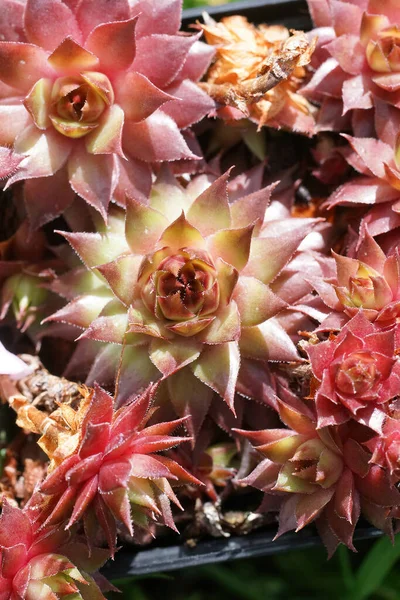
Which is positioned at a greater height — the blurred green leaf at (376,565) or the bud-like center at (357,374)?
the bud-like center at (357,374)

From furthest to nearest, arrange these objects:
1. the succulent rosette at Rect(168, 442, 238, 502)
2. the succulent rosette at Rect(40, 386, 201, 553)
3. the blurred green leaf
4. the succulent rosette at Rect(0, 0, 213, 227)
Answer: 1. the blurred green leaf
2. the succulent rosette at Rect(168, 442, 238, 502)
3. the succulent rosette at Rect(0, 0, 213, 227)
4. the succulent rosette at Rect(40, 386, 201, 553)

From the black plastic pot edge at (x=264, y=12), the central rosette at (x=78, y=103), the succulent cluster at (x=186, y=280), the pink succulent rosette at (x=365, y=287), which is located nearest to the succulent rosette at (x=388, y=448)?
the succulent cluster at (x=186, y=280)

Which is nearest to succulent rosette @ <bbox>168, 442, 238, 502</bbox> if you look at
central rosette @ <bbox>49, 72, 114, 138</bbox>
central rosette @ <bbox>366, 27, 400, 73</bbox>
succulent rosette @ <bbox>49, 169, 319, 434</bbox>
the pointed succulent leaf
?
succulent rosette @ <bbox>49, 169, 319, 434</bbox>

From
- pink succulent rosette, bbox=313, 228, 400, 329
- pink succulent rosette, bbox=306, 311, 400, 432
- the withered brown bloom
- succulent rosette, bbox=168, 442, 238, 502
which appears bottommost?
succulent rosette, bbox=168, 442, 238, 502

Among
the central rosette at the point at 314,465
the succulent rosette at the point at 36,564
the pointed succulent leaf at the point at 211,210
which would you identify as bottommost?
the succulent rosette at the point at 36,564

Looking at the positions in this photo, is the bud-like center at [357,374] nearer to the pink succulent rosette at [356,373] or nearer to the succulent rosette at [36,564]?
the pink succulent rosette at [356,373]

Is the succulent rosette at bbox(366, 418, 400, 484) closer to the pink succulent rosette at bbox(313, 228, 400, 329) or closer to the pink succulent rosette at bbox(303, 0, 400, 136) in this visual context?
the pink succulent rosette at bbox(313, 228, 400, 329)

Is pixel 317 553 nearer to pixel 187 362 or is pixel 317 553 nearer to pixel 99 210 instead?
pixel 187 362

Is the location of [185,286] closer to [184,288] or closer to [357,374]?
[184,288]
